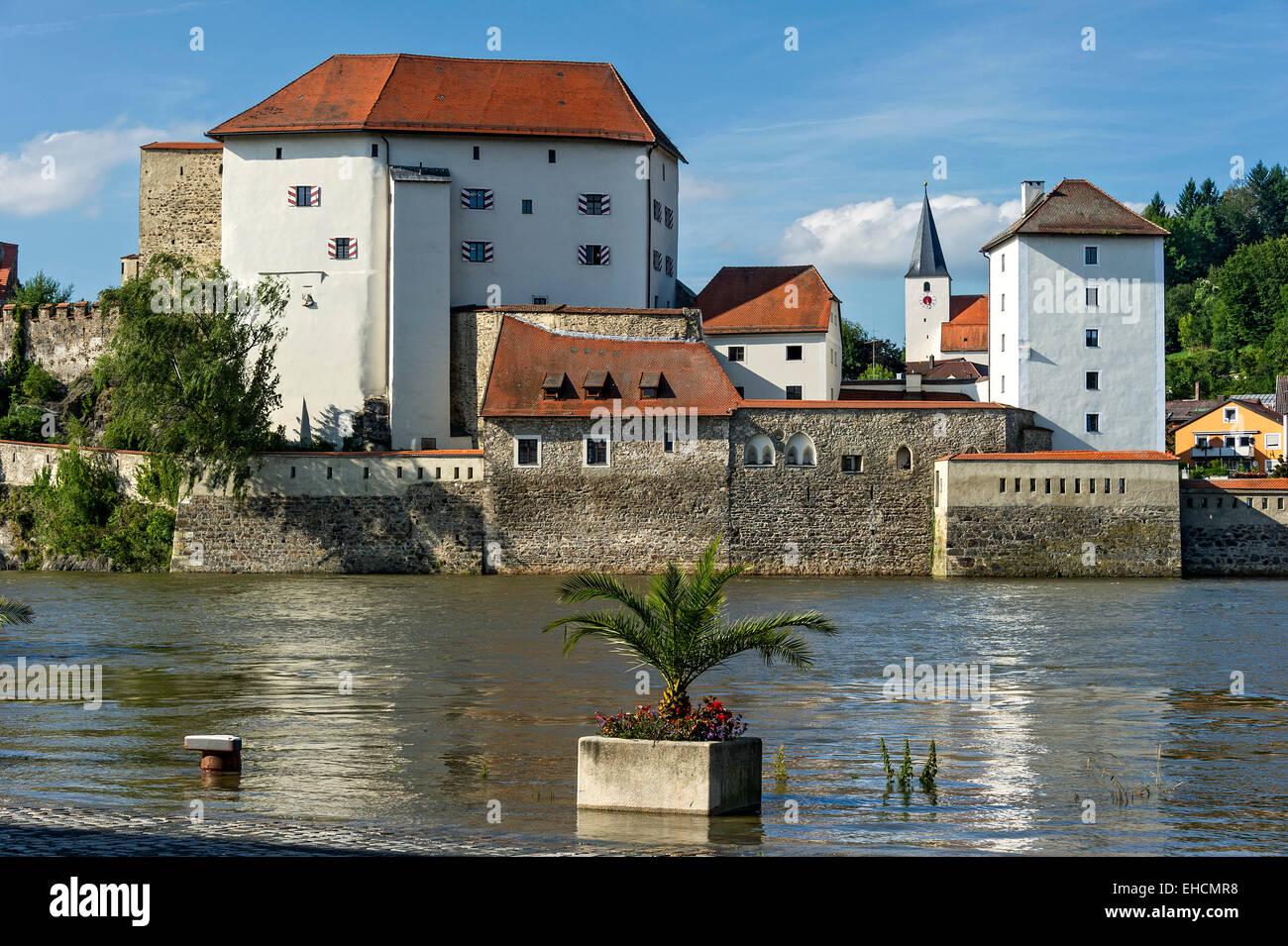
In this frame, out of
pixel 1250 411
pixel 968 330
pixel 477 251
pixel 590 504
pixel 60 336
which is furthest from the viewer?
pixel 968 330

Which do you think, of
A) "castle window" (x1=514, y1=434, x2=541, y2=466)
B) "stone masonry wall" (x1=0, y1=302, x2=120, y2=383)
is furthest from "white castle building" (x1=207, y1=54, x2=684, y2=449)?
"stone masonry wall" (x1=0, y1=302, x2=120, y2=383)

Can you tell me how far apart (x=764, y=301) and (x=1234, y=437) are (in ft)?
166

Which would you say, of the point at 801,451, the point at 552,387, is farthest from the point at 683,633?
the point at 552,387

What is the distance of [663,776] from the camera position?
11938 mm

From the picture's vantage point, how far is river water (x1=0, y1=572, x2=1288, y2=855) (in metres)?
12.7

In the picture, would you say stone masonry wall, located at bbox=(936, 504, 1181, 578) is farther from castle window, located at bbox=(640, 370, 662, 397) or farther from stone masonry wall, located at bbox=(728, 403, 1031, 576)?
castle window, located at bbox=(640, 370, 662, 397)

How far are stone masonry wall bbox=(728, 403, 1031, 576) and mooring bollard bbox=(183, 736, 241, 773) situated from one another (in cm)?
3662

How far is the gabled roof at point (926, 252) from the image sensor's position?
12281 centimetres

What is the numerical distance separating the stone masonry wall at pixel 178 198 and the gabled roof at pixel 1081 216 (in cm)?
3368

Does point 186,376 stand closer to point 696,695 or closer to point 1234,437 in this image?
point 696,695

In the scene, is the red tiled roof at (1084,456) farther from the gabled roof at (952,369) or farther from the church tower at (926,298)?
the church tower at (926,298)

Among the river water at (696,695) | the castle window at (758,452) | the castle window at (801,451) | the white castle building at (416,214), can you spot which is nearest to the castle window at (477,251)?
the white castle building at (416,214)

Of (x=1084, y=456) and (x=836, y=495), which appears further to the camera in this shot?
(x=836, y=495)
